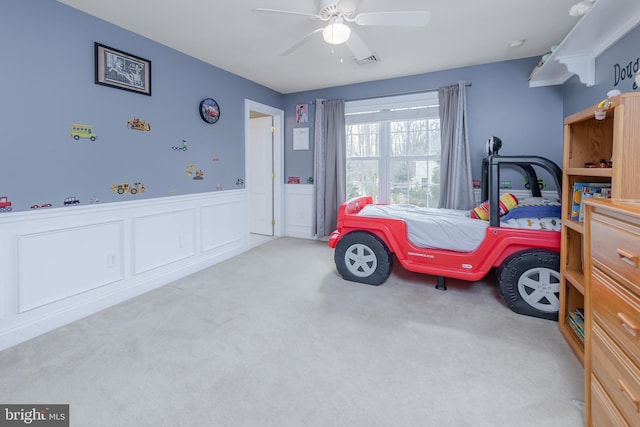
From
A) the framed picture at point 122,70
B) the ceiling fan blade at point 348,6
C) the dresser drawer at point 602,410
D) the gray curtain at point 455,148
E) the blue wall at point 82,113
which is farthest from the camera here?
the gray curtain at point 455,148

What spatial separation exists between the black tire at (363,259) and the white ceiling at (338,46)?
73.6 inches

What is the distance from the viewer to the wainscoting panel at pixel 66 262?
205cm

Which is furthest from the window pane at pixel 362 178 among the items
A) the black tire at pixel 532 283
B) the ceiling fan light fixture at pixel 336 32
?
the ceiling fan light fixture at pixel 336 32

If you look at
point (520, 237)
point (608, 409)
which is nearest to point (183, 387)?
point (608, 409)

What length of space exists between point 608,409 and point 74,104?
344cm

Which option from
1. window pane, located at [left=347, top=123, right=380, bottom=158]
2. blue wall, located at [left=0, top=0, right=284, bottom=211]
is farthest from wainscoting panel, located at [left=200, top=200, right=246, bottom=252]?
window pane, located at [left=347, top=123, right=380, bottom=158]

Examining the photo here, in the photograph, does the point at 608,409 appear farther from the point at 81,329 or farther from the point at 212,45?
the point at 212,45

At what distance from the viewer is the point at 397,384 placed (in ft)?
5.10

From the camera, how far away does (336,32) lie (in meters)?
2.07

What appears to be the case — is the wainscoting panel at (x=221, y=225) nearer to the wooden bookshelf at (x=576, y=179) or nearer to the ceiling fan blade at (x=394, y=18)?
the ceiling fan blade at (x=394, y=18)

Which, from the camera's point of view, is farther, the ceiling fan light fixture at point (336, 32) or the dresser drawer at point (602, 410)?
the ceiling fan light fixture at point (336, 32)

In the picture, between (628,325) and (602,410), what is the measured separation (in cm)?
42

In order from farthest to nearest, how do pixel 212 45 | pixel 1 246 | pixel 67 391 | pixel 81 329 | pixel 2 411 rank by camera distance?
pixel 212 45
pixel 81 329
pixel 1 246
pixel 67 391
pixel 2 411

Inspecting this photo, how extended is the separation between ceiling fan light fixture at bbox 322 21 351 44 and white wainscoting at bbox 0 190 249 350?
213 cm
